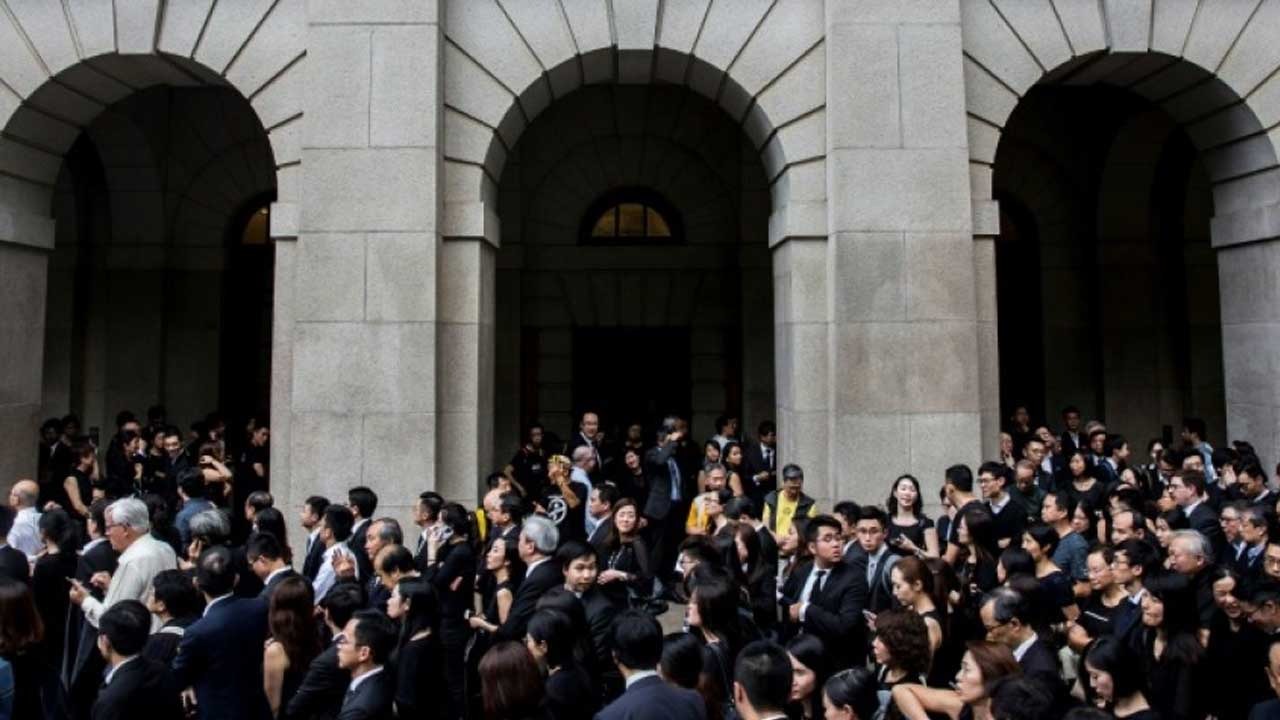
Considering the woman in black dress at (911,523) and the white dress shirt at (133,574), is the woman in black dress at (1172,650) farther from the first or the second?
the white dress shirt at (133,574)

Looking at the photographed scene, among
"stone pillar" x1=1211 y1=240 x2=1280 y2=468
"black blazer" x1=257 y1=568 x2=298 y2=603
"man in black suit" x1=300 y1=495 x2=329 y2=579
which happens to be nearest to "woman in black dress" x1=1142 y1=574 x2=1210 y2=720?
"black blazer" x1=257 y1=568 x2=298 y2=603

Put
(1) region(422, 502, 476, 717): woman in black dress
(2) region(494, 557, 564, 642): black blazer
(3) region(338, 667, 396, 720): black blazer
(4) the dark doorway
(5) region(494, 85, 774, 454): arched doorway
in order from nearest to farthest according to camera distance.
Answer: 1. (3) region(338, 667, 396, 720): black blazer
2. (2) region(494, 557, 564, 642): black blazer
3. (1) region(422, 502, 476, 717): woman in black dress
4. (5) region(494, 85, 774, 454): arched doorway
5. (4) the dark doorway

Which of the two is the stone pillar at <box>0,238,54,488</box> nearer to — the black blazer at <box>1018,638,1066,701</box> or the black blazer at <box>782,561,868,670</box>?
the black blazer at <box>782,561,868,670</box>

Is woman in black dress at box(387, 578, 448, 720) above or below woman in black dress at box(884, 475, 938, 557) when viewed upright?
below

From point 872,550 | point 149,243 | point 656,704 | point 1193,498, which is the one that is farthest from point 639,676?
point 149,243

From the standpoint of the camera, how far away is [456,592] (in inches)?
296

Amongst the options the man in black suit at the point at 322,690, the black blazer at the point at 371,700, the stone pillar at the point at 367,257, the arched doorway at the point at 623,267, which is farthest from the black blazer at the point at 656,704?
the arched doorway at the point at 623,267

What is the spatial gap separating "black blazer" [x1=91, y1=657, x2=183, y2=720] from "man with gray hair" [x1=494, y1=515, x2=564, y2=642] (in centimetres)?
214

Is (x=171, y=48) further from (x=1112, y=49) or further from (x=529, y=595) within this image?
(x=1112, y=49)

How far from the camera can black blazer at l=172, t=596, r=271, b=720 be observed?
5727mm

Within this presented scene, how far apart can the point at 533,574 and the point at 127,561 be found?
9.99ft

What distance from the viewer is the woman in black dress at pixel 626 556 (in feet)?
25.7

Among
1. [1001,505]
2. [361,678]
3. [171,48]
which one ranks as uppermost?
[171,48]

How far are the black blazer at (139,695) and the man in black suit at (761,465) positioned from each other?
337 inches
